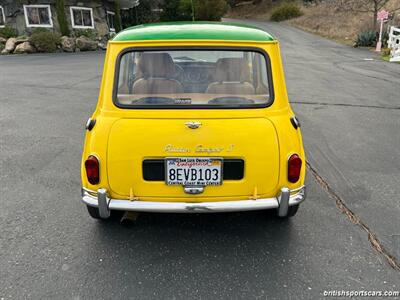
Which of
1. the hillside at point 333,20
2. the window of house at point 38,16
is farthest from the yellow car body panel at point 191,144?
the hillside at point 333,20

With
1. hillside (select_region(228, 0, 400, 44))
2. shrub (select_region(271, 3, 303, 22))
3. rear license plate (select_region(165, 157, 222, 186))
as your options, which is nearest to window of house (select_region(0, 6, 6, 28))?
hillside (select_region(228, 0, 400, 44))

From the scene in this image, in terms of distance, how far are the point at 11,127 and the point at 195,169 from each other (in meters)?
5.09

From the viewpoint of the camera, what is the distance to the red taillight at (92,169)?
2.81m

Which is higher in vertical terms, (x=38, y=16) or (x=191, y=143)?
(x=38, y=16)

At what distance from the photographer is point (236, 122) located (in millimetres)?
2861

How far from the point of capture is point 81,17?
24.8 m

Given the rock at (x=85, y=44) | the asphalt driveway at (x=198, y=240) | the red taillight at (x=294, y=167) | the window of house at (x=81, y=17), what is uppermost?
the window of house at (x=81, y=17)

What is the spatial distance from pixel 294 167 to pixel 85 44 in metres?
22.7

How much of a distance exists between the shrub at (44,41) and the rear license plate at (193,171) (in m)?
21.1

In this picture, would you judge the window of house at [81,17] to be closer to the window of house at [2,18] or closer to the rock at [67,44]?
the rock at [67,44]

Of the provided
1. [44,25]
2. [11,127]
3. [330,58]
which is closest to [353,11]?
[330,58]

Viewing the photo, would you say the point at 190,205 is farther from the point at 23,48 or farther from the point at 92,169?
the point at 23,48

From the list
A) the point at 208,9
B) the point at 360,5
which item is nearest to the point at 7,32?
the point at 208,9

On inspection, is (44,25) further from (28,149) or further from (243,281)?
(243,281)
